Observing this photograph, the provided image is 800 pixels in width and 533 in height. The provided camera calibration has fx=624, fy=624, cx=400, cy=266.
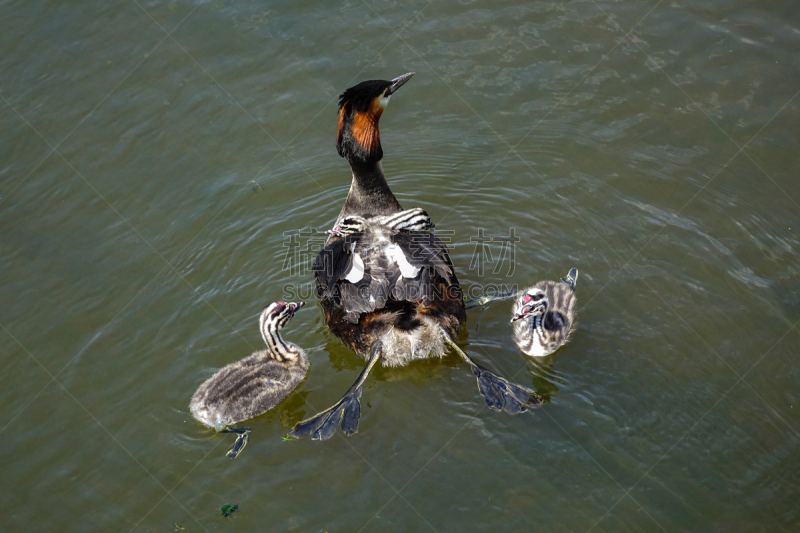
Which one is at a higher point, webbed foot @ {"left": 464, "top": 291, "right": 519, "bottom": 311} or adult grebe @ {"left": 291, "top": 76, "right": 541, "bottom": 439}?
adult grebe @ {"left": 291, "top": 76, "right": 541, "bottom": 439}

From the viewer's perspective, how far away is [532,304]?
433cm

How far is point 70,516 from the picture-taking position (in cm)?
391

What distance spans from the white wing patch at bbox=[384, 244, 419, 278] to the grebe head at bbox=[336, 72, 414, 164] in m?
0.98

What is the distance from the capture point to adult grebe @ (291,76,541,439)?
4.18 m

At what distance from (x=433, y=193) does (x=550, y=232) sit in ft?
4.05

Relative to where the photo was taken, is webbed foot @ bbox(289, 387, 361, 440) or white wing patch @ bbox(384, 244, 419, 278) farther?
white wing patch @ bbox(384, 244, 419, 278)

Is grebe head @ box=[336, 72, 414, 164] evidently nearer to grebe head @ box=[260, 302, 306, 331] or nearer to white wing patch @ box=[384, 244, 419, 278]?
white wing patch @ box=[384, 244, 419, 278]

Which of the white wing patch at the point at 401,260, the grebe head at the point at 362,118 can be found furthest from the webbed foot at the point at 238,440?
the grebe head at the point at 362,118

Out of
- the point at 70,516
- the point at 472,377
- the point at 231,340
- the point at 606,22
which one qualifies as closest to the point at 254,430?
the point at 231,340

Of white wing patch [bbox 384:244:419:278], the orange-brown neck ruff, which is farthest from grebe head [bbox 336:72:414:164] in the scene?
white wing patch [bbox 384:244:419:278]

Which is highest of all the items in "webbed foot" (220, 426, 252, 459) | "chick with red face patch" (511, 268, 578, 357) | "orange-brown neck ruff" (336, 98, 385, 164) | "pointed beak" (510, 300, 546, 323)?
"orange-brown neck ruff" (336, 98, 385, 164)

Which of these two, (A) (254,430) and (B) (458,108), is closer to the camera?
(A) (254,430)

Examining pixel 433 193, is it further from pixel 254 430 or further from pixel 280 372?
pixel 254 430

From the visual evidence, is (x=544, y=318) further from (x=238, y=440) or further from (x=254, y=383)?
(x=238, y=440)
